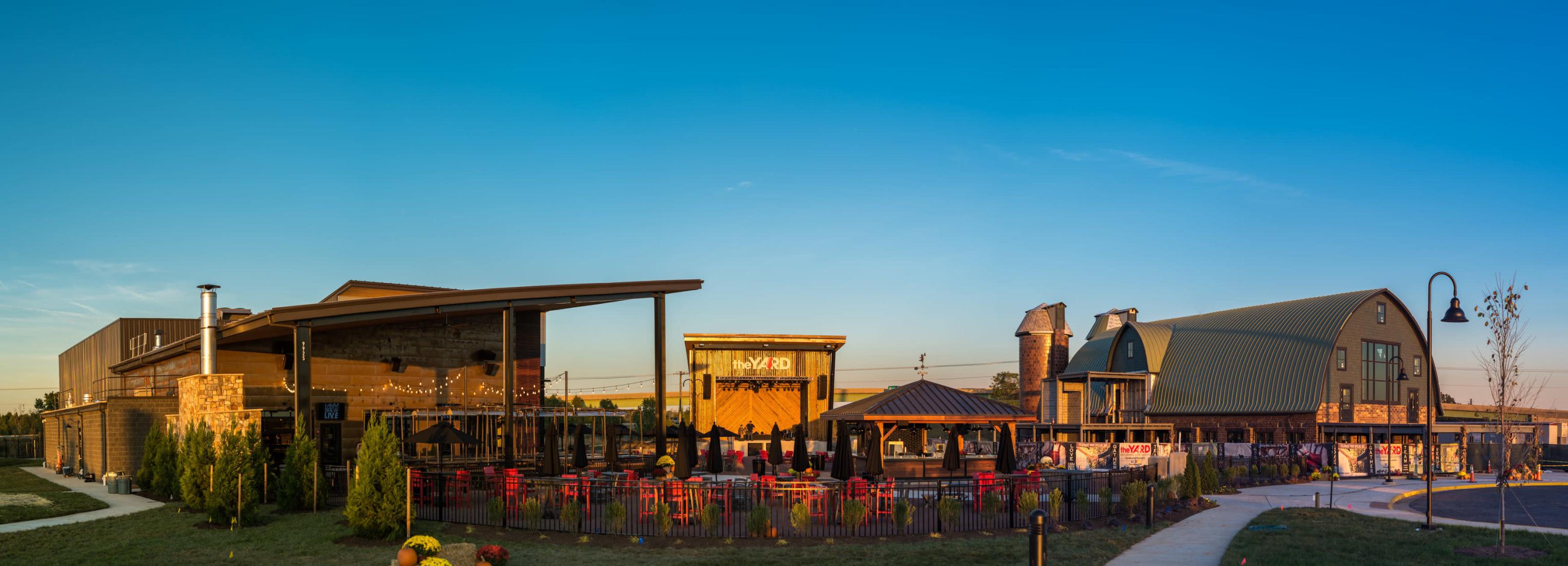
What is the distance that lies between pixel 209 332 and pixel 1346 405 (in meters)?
49.9

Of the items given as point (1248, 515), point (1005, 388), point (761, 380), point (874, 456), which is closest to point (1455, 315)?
point (1248, 515)

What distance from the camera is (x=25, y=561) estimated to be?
1684 cm

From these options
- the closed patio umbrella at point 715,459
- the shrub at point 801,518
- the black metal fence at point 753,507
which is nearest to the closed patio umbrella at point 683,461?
the black metal fence at point 753,507

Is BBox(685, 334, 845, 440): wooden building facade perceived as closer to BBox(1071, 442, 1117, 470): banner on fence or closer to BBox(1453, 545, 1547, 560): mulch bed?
BBox(1071, 442, 1117, 470): banner on fence

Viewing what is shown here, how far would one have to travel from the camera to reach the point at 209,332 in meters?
29.0

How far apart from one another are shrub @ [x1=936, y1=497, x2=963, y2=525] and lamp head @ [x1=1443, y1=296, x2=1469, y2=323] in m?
11.8

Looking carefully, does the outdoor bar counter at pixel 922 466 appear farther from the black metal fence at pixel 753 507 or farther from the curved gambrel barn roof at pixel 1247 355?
the curved gambrel barn roof at pixel 1247 355

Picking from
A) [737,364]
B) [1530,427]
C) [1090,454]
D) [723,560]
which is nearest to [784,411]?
[737,364]

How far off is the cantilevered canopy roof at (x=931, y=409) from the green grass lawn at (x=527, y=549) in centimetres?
1508

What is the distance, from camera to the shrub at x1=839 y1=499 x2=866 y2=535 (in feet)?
60.2

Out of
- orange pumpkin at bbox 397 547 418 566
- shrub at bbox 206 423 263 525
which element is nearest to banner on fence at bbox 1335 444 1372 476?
orange pumpkin at bbox 397 547 418 566

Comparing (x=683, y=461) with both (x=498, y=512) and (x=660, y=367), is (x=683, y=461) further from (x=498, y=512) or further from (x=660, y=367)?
(x=660, y=367)

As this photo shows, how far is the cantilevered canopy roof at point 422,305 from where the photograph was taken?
86.7 ft

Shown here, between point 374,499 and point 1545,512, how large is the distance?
1028 inches
